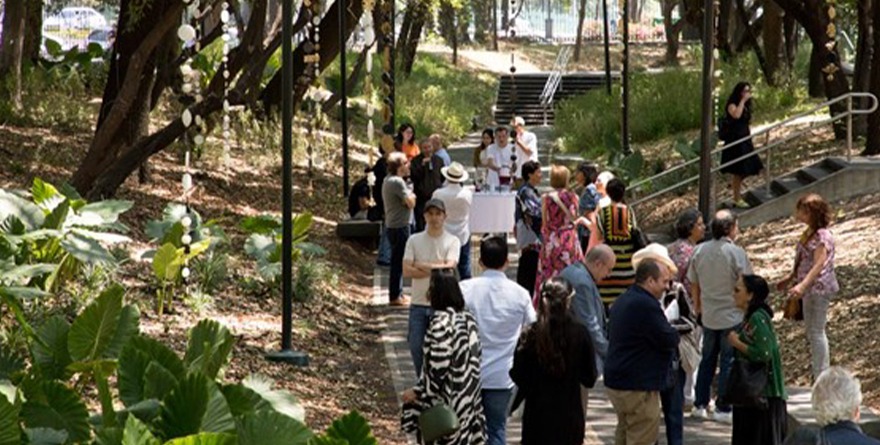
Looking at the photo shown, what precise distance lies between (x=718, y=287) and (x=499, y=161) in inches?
384

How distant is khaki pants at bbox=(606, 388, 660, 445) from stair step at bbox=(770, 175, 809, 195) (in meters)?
12.3

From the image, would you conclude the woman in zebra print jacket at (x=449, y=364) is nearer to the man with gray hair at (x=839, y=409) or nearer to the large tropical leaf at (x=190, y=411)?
the large tropical leaf at (x=190, y=411)

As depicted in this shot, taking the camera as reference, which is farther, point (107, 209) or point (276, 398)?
point (107, 209)

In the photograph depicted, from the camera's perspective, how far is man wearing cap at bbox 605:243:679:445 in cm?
1059

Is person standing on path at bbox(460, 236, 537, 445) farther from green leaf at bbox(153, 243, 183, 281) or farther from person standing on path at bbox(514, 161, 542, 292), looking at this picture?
person standing on path at bbox(514, 161, 542, 292)

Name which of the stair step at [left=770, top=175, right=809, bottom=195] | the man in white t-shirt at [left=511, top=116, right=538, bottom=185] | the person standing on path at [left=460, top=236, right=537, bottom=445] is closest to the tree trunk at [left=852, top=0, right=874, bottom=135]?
the stair step at [left=770, top=175, right=809, bottom=195]

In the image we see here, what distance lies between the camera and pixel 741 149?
74.7ft

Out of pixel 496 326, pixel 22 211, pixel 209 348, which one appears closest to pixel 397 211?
pixel 22 211

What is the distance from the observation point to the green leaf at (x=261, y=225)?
17750 mm

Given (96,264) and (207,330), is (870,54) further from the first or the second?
(207,330)

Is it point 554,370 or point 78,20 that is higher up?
point 78,20

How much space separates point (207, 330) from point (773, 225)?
1362cm

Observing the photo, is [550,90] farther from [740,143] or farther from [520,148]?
[740,143]

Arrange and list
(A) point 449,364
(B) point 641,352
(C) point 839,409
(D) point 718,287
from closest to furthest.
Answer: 1. (C) point 839,409
2. (A) point 449,364
3. (B) point 641,352
4. (D) point 718,287
